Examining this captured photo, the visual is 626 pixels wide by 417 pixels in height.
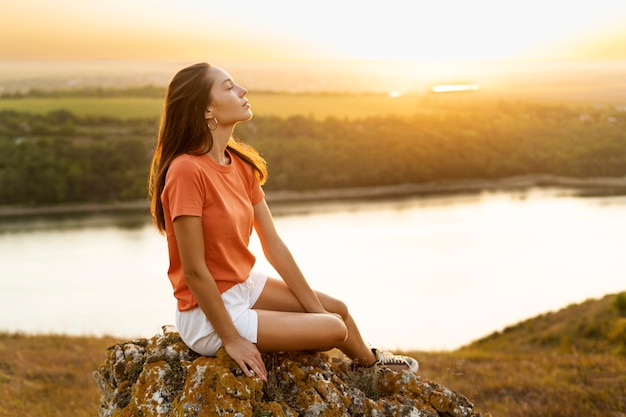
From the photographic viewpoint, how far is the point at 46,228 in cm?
5812

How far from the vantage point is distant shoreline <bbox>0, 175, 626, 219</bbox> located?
67.0m

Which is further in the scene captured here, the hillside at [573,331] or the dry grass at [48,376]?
the hillside at [573,331]

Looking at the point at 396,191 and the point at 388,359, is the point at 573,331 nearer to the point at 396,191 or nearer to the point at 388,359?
the point at 388,359

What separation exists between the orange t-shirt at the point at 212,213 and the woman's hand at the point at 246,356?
0.28m

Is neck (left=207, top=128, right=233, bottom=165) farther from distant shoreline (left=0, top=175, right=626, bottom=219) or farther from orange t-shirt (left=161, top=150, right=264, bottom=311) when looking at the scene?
distant shoreline (left=0, top=175, right=626, bottom=219)

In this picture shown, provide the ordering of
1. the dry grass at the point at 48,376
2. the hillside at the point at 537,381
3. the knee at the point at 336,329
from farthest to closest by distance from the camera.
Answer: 1. the dry grass at the point at 48,376
2. the hillside at the point at 537,381
3. the knee at the point at 336,329

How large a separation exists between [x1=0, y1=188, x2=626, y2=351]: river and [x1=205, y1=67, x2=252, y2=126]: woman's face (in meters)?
22.7

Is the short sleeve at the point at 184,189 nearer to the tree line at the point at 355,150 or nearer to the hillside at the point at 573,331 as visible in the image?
the hillside at the point at 573,331

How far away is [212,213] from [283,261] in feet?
2.23

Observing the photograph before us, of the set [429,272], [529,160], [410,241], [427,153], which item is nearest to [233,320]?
[429,272]

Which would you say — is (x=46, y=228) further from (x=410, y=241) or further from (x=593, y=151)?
(x=593, y=151)

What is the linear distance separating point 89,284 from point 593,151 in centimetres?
5805

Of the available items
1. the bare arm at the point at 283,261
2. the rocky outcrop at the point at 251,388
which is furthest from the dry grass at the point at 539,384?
the bare arm at the point at 283,261

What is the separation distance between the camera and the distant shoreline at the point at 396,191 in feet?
220
